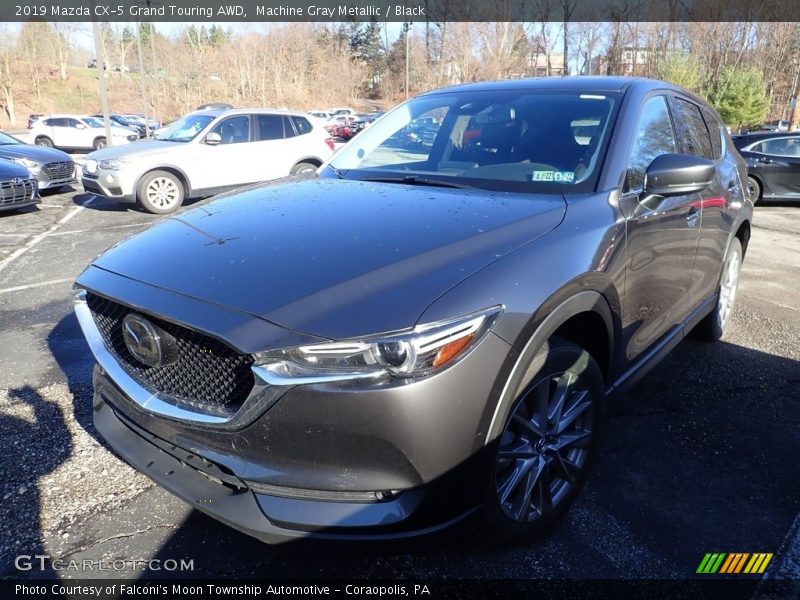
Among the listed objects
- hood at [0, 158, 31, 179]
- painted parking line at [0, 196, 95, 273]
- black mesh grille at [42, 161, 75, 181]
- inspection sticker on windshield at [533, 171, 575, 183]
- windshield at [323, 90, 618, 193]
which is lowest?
painted parking line at [0, 196, 95, 273]

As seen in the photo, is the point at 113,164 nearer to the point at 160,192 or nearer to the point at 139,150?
the point at 139,150

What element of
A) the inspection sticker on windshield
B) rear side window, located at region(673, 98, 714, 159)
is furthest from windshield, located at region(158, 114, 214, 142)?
the inspection sticker on windshield

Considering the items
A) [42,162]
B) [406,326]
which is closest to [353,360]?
[406,326]

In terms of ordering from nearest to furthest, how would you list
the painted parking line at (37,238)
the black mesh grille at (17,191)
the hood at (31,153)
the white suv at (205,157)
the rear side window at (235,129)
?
1. the painted parking line at (37,238)
2. the black mesh grille at (17,191)
3. the white suv at (205,157)
4. the rear side window at (235,129)
5. the hood at (31,153)

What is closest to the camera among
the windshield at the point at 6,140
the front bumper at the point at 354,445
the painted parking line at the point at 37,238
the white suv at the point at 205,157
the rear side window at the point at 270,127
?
the front bumper at the point at 354,445

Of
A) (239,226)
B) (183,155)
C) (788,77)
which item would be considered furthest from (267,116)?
(788,77)

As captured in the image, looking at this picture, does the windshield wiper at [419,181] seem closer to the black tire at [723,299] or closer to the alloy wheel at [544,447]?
the alloy wheel at [544,447]

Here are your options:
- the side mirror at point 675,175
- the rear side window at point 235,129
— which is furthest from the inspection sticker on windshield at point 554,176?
the rear side window at point 235,129

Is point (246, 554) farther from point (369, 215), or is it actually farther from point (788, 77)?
point (788, 77)

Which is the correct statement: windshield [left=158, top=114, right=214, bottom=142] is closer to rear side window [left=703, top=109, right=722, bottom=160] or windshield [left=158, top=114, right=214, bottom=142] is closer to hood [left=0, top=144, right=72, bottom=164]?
hood [left=0, top=144, right=72, bottom=164]

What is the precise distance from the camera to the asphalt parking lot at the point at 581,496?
7.32ft

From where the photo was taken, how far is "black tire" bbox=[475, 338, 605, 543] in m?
2.04

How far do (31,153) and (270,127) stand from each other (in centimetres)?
501

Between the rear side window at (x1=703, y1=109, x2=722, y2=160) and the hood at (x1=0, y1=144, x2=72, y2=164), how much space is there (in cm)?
1203
